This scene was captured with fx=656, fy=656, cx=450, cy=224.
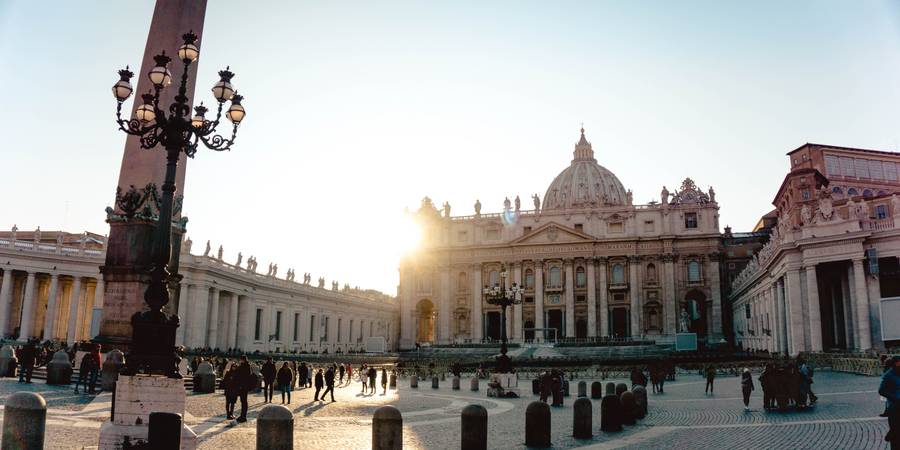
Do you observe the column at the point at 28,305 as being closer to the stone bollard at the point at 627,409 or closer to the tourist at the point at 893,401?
the stone bollard at the point at 627,409

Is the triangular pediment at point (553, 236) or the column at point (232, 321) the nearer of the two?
the column at point (232, 321)

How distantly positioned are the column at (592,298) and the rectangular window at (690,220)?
10308mm

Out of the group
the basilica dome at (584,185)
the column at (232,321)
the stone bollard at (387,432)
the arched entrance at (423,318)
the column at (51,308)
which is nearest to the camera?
the stone bollard at (387,432)

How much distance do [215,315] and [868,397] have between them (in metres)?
40.8

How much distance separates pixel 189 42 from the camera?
10.6 meters

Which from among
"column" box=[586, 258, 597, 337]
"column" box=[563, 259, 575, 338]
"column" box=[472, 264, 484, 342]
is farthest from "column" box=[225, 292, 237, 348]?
"column" box=[586, 258, 597, 337]

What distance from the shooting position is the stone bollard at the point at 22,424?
7.70 meters

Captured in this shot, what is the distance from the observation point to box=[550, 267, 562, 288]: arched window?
69250 mm

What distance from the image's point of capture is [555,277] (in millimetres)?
69688

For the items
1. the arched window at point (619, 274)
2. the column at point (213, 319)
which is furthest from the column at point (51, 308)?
the arched window at point (619, 274)

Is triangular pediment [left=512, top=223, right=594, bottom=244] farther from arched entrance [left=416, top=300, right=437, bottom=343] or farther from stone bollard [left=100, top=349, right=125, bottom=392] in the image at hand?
stone bollard [left=100, top=349, right=125, bottom=392]

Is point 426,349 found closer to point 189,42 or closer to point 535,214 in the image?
point 535,214

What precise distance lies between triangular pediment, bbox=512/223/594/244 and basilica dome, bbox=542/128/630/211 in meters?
23.1

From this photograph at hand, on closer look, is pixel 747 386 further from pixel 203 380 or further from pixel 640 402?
pixel 203 380
